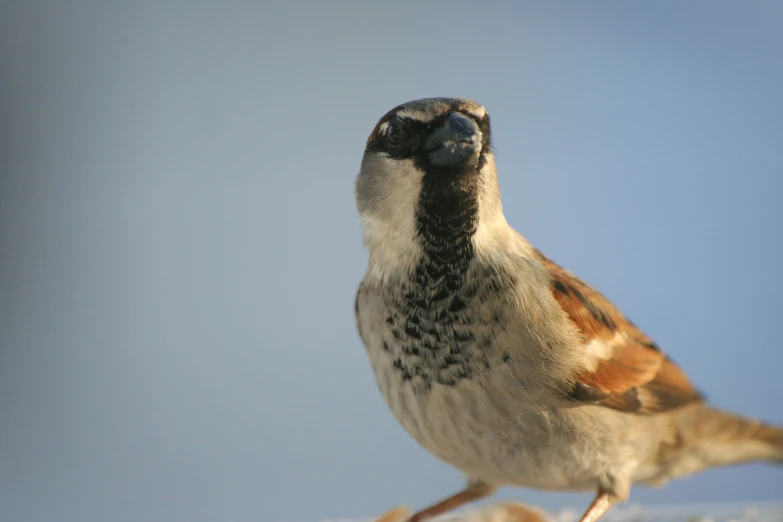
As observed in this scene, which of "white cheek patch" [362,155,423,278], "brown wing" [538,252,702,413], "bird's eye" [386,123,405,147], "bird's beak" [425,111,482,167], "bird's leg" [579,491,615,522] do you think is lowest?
"bird's leg" [579,491,615,522]

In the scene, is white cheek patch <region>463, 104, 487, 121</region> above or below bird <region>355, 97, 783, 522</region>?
above

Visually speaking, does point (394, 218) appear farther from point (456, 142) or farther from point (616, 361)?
point (616, 361)

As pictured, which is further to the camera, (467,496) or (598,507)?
(467,496)

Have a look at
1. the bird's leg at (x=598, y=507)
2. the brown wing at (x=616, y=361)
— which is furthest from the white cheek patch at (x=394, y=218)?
the bird's leg at (x=598, y=507)

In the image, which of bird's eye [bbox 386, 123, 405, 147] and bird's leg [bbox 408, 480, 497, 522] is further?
bird's leg [bbox 408, 480, 497, 522]

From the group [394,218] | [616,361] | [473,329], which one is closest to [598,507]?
[616,361]

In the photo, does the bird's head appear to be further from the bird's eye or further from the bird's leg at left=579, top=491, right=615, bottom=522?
the bird's leg at left=579, top=491, right=615, bottom=522

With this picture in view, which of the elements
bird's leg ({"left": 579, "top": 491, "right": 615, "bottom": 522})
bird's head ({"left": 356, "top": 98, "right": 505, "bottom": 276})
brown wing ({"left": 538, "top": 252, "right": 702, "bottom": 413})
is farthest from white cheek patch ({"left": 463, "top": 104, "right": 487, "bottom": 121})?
bird's leg ({"left": 579, "top": 491, "right": 615, "bottom": 522})
